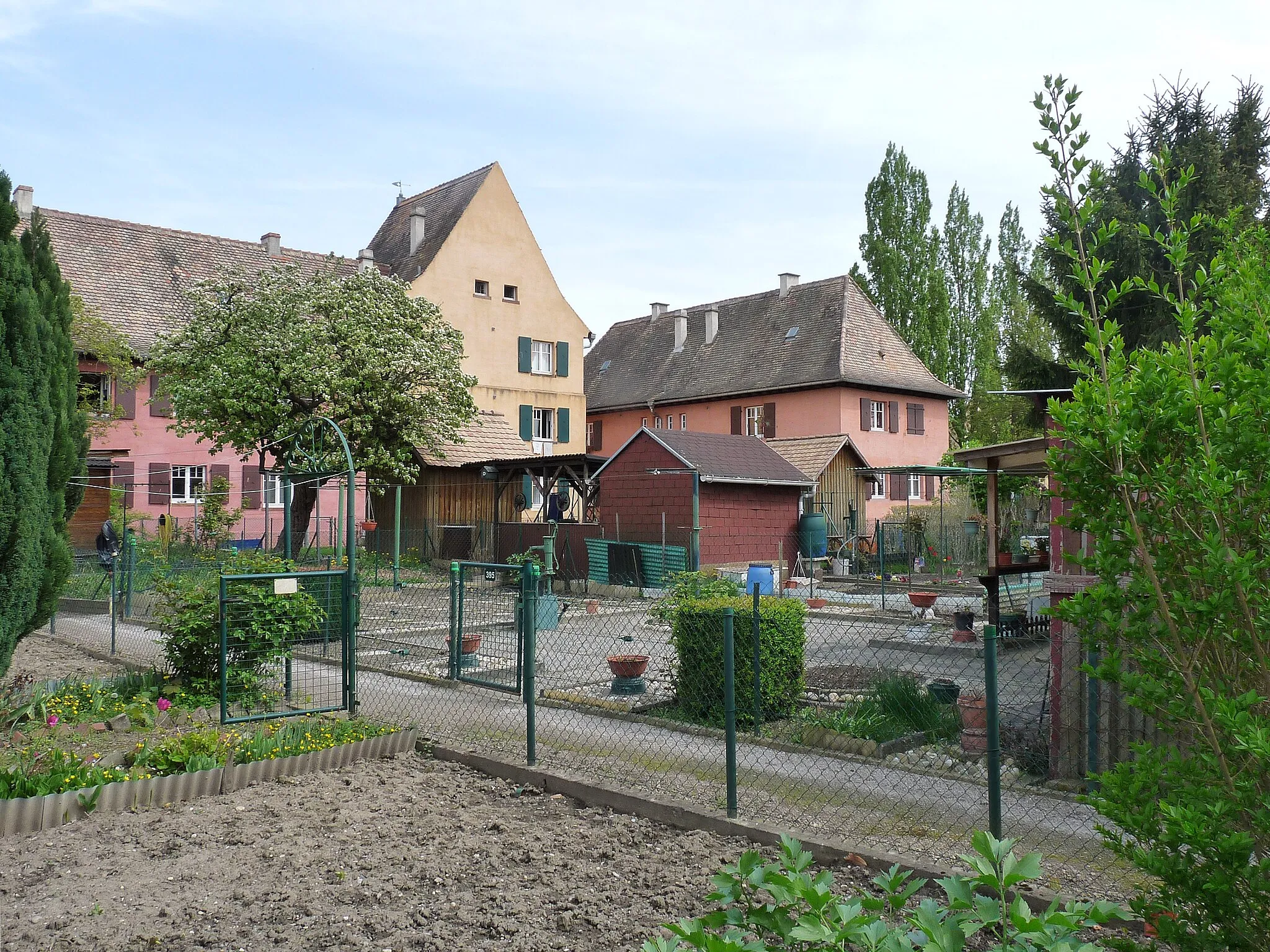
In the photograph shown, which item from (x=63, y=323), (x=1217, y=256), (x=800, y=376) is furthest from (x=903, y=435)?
(x=1217, y=256)

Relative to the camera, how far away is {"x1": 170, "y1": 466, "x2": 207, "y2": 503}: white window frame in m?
32.6

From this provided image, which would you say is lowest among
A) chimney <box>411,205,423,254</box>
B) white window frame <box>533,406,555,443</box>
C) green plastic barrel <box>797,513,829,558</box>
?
green plastic barrel <box>797,513,829,558</box>

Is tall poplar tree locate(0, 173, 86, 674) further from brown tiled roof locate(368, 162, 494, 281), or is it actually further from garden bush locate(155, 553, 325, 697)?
brown tiled roof locate(368, 162, 494, 281)

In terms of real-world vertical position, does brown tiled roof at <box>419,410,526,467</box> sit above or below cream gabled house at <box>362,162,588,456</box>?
below

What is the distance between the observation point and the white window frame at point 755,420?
132 feet

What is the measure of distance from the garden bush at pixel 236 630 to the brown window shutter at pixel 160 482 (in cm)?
2549

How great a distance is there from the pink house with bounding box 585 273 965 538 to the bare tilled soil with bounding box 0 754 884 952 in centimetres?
2747

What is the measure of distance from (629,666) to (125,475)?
1065 inches

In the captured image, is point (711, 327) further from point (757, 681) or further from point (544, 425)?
point (757, 681)

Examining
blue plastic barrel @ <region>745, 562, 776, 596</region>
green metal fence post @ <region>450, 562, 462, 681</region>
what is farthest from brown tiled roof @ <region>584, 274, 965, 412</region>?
green metal fence post @ <region>450, 562, 462, 681</region>

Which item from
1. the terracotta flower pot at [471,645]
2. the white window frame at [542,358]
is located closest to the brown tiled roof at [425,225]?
the white window frame at [542,358]

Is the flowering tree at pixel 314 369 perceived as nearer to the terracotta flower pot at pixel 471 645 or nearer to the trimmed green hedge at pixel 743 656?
the terracotta flower pot at pixel 471 645

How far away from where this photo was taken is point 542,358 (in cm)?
3934

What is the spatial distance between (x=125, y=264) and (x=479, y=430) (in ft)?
49.4
